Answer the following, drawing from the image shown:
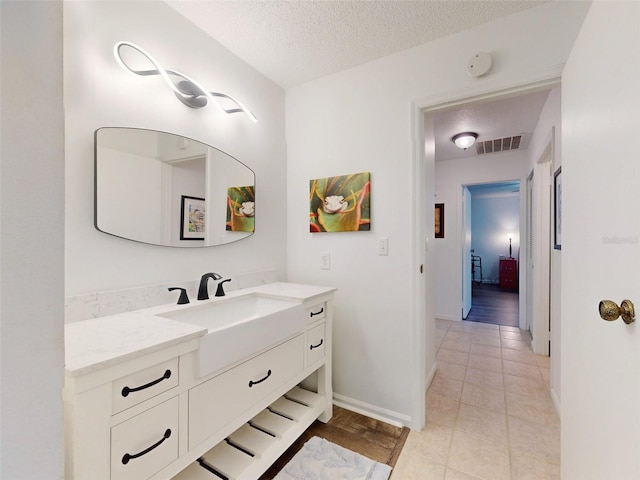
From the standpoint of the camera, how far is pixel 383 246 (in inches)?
73.5

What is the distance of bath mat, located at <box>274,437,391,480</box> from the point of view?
1.38 meters

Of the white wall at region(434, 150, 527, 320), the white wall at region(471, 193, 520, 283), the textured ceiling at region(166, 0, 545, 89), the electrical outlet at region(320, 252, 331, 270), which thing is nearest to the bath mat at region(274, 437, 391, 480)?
the electrical outlet at region(320, 252, 331, 270)

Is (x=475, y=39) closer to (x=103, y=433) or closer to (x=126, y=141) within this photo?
(x=126, y=141)

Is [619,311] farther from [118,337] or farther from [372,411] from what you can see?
[372,411]

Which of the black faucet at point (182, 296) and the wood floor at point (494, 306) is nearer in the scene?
the black faucet at point (182, 296)

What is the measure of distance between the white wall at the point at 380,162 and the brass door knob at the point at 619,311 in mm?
1007

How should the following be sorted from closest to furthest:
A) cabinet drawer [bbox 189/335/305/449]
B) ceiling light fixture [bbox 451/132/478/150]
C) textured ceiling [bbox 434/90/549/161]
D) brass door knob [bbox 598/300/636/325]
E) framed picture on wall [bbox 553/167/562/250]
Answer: brass door knob [bbox 598/300/636/325] < cabinet drawer [bbox 189/335/305/449] < framed picture on wall [bbox 553/167/562/250] < textured ceiling [bbox 434/90/549/161] < ceiling light fixture [bbox 451/132/478/150]

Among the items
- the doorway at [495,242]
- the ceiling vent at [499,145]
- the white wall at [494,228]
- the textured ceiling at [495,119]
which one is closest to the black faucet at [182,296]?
the textured ceiling at [495,119]

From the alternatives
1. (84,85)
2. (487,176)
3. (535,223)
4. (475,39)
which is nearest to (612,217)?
(475,39)

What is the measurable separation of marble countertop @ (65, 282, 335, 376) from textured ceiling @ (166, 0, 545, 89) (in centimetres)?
153

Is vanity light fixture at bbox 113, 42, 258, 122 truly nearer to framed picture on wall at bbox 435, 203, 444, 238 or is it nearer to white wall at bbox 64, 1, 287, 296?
white wall at bbox 64, 1, 287, 296

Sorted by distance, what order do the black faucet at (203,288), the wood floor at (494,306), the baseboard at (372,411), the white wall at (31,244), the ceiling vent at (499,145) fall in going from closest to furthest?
the white wall at (31,244)
the black faucet at (203,288)
the baseboard at (372,411)
the ceiling vent at (499,145)
the wood floor at (494,306)

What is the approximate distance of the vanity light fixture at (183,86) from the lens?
→ 4.26 feet

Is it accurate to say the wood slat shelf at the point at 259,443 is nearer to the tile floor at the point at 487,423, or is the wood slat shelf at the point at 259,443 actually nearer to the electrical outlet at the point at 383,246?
the tile floor at the point at 487,423
